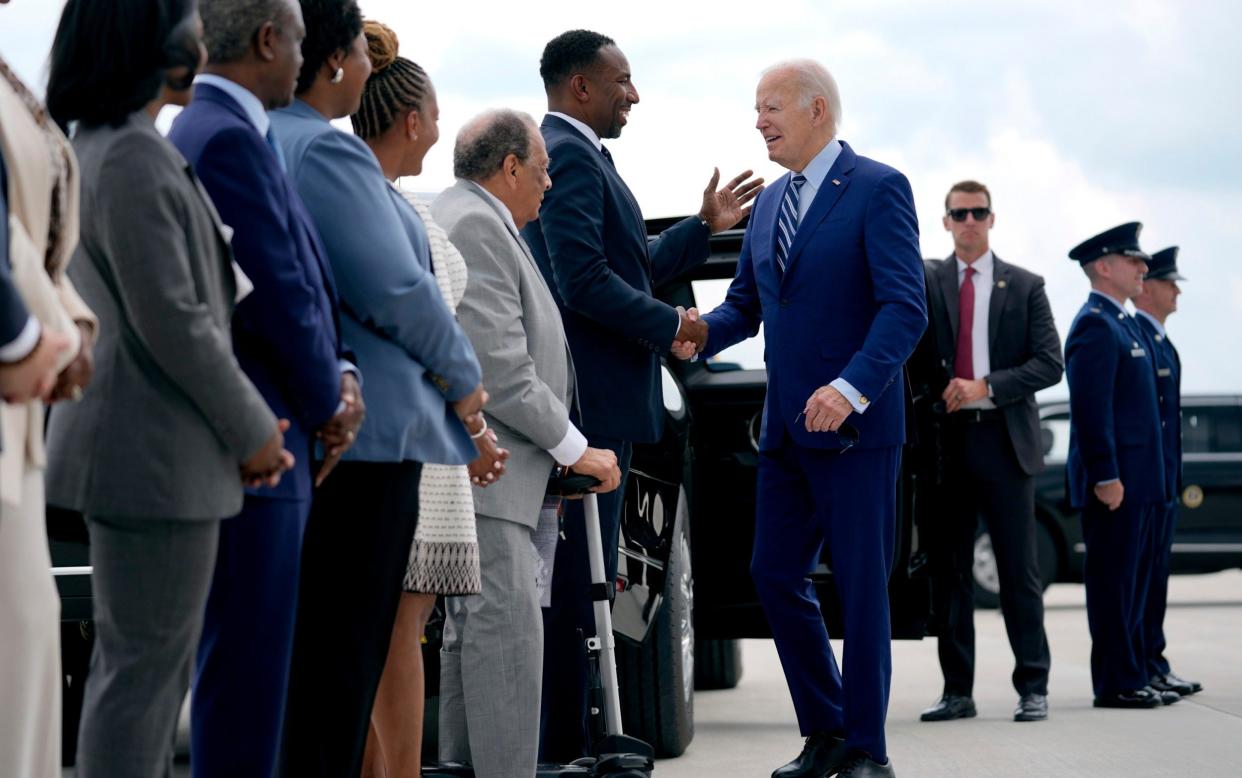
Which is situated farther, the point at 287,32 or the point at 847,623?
the point at 847,623

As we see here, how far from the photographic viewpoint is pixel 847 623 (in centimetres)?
532

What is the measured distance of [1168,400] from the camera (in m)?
8.77

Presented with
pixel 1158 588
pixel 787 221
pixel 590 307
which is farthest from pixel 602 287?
pixel 1158 588

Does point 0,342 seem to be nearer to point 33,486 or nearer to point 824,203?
point 33,486

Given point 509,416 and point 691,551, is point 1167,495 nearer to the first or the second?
point 691,551

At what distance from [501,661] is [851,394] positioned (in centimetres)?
139

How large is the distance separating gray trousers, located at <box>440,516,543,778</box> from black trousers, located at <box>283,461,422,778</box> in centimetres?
82

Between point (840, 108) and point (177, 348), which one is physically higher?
point (840, 108)

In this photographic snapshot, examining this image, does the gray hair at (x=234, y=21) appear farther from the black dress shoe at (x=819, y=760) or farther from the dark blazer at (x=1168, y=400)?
the dark blazer at (x=1168, y=400)

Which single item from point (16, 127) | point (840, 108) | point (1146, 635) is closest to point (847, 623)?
point (840, 108)

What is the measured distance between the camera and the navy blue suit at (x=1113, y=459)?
820cm

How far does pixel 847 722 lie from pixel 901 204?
60.6 inches

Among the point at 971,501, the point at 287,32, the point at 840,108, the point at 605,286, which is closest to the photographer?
the point at 287,32

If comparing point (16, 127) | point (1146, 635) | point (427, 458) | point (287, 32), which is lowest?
point (1146, 635)
